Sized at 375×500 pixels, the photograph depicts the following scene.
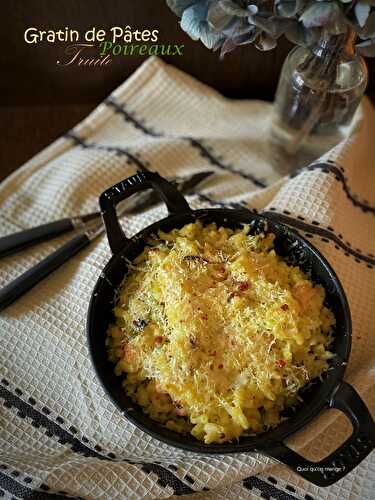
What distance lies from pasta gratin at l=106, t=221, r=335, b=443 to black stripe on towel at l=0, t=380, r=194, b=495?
0.08 metres

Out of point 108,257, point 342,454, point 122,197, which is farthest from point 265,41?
point 342,454

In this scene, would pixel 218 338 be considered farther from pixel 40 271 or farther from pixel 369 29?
pixel 369 29

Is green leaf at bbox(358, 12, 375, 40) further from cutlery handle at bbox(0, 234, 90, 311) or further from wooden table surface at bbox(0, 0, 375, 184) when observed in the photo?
cutlery handle at bbox(0, 234, 90, 311)

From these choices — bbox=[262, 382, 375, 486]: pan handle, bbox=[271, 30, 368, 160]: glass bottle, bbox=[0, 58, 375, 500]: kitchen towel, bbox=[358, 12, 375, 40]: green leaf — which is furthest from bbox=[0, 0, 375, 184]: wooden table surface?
bbox=[262, 382, 375, 486]: pan handle

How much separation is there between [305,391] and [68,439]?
0.36 metres

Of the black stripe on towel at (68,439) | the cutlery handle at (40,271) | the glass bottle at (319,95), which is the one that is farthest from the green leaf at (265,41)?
the black stripe on towel at (68,439)

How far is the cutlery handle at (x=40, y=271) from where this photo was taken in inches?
35.8

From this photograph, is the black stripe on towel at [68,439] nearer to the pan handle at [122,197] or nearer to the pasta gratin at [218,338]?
the pasta gratin at [218,338]

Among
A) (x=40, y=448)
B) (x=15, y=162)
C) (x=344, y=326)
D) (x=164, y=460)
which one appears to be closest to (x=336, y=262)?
(x=344, y=326)

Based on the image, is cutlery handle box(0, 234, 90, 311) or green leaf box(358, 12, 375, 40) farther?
cutlery handle box(0, 234, 90, 311)

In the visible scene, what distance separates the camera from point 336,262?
920 mm

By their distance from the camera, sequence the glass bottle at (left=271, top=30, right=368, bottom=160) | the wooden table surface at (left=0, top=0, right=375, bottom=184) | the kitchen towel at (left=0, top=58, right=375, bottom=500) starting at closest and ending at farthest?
the kitchen towel at (left=0, top=58, right=375, bottom=500), the glass bottle at (left=271, top=30, right=368, bottom=160), the wooden table surface at (left=0, top=0, right=375, bottom=184)

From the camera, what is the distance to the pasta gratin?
2.40 ft

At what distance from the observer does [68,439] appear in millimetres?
831
